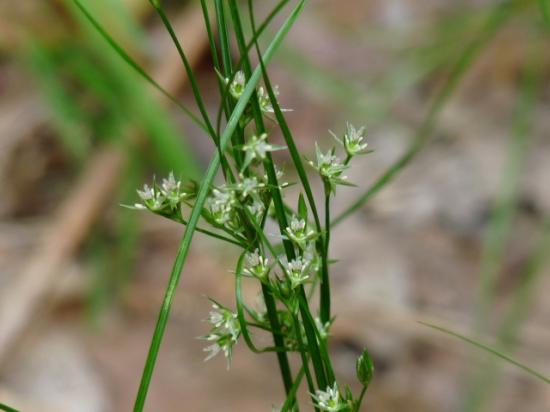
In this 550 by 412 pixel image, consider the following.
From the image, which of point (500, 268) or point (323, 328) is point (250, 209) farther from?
point (500, 268)

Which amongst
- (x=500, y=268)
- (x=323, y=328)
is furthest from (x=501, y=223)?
(x=323, y=328)

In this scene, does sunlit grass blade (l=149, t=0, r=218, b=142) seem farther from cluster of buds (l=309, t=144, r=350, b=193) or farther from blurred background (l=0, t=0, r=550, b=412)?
blurred background (l=0, t=0, r=550, b=412)

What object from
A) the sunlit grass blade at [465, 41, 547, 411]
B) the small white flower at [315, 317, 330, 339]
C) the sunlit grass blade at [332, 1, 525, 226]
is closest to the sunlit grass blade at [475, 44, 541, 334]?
the sunlit grass blade at [465, 41, 547, 411]

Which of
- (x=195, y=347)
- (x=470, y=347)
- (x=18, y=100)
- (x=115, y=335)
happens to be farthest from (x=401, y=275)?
(x=18, y=100)

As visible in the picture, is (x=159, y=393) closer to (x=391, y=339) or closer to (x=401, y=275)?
(x=391, y=339)

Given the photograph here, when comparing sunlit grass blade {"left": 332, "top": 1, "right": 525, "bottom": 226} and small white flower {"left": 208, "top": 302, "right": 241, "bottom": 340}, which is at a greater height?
sunlit grass blade {"left": 332, "top": 1, "right": 525, "bottom": 226}

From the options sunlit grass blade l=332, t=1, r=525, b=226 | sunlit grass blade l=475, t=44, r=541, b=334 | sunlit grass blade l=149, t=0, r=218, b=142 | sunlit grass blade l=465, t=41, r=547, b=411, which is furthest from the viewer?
sunlit grass blade l=475, t=44, r=541, b=334
